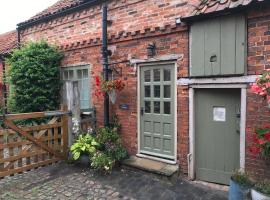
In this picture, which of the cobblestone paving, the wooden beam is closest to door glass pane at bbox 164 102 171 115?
the cobblestone paving

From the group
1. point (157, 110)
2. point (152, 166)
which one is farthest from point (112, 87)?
point (152, 166)

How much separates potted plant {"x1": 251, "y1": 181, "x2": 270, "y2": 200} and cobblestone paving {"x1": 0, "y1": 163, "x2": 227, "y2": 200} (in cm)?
95

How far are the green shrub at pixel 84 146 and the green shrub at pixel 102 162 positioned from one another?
0.24 m

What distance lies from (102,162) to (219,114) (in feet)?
8.86

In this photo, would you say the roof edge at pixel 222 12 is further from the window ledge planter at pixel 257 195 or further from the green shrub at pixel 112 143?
the green shrub at pixel 112 143

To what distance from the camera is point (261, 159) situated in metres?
4.54

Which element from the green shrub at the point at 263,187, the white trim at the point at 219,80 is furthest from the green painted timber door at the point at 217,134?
the green shrub at the point at 263,187

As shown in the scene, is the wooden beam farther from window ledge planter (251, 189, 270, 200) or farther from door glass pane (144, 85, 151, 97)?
window ledge planter (251, 189, 270, 200)

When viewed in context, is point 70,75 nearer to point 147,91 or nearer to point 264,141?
point 147,91

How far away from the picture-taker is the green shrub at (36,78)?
324 inches

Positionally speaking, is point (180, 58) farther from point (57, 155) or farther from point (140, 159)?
point (57, 155)

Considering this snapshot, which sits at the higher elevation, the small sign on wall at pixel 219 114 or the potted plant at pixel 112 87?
the potted plant at pixel 112 87

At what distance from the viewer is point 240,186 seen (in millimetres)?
3949

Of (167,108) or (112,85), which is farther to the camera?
(112,85)
